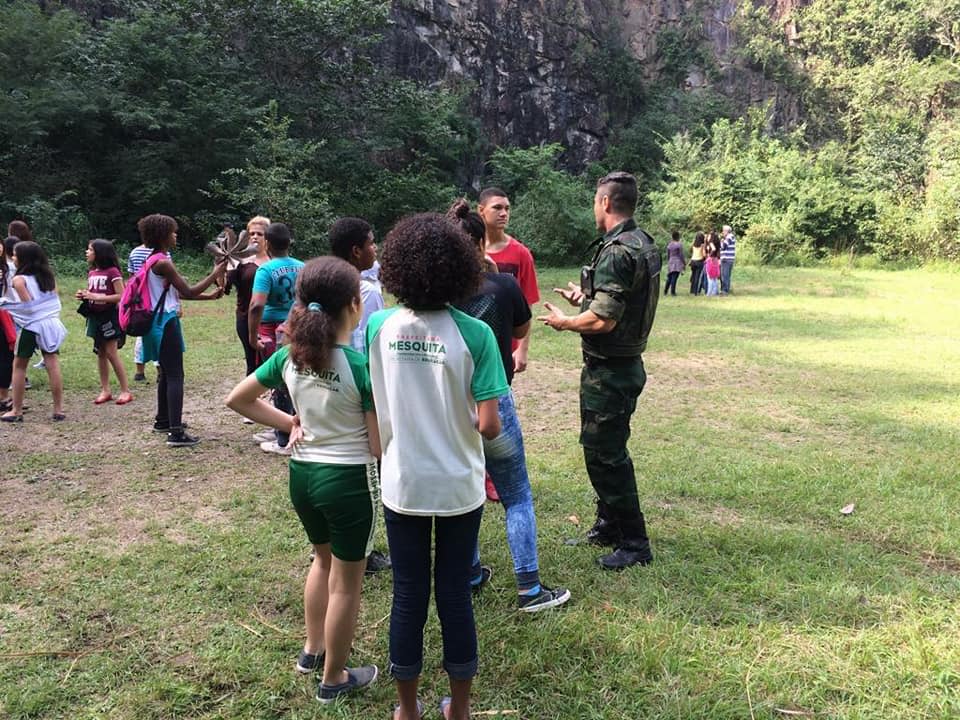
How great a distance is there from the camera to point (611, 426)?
3525 millimetres

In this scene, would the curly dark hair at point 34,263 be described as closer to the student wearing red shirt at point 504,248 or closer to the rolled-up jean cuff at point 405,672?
the student wearing red shirt at point 504,248

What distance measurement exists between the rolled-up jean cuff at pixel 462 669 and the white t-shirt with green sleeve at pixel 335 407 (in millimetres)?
752

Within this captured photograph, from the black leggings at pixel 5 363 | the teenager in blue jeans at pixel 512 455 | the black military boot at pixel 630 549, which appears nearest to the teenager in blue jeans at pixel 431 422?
the teenager in blue jeans at pixel 512 455

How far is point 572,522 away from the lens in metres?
4.23

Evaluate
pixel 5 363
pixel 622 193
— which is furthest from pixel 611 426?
pixel 5 363

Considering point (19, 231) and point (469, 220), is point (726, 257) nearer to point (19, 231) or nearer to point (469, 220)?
point (19, 231)

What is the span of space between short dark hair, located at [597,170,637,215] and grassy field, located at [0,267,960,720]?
1.86 metres

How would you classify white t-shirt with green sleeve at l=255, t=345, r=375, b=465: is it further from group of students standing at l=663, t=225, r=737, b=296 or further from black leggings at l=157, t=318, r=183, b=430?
group of students standing at l=663, t=225, r=737, b=296

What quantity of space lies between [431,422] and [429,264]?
1.69 feet

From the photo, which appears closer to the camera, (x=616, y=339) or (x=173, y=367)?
(x=616, y=339)

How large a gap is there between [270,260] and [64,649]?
289 centimetres

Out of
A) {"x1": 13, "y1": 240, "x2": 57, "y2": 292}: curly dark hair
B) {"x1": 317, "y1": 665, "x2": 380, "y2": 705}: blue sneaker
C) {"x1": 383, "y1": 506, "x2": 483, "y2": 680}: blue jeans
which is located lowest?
{"x1": 317, "y1": 665, "x2": 380, "y2": 705}: blue sneaker

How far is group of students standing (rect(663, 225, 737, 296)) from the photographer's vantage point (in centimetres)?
1611

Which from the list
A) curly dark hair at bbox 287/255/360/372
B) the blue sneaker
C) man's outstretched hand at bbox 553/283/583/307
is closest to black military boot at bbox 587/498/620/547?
man's outstretched hand at bbox 553/283/583/307
